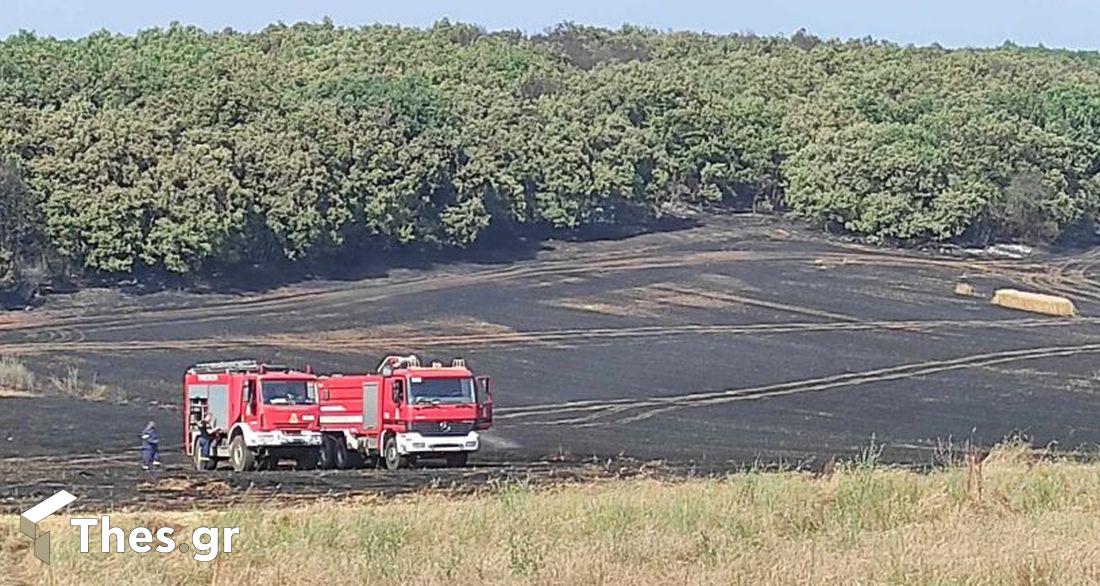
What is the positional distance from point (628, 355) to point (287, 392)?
88.2 feet

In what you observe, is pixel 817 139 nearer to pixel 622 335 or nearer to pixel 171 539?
pixel 622 335

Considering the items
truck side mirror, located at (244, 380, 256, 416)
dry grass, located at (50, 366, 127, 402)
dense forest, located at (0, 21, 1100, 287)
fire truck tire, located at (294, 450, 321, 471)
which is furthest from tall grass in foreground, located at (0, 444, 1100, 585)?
dense forest, located at (0, 21, 1100, 287)

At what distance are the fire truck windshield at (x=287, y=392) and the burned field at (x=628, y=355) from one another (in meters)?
2.66

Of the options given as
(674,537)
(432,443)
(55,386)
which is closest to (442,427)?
(432,443)

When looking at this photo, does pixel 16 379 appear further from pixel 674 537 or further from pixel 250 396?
pixel 674 537

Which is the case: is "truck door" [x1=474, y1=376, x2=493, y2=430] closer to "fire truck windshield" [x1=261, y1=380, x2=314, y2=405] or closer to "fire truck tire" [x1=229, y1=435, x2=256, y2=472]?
"fire truck windshield" [x1=261, y1=380, x2=314, y2=405]

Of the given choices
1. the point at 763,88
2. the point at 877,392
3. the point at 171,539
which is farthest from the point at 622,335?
the point at 763,88

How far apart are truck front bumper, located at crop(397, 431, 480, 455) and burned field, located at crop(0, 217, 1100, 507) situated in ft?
3.33

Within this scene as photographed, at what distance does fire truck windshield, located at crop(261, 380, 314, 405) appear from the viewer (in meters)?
36.9

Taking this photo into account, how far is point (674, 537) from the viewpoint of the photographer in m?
18.8

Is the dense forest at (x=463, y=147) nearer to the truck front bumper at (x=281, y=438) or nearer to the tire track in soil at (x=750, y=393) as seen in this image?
the tire track in soil at (x=750, y=393)

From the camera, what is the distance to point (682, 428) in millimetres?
48500

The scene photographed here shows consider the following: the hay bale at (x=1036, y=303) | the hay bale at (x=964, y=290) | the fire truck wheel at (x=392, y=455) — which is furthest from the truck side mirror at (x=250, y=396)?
the hay bale at (x=964, y=290)

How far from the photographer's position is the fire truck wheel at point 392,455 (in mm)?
36531
